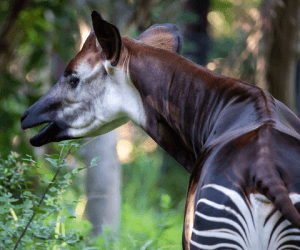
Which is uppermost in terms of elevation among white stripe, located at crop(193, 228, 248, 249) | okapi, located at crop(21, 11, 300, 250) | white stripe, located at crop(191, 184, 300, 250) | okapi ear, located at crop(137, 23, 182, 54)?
okapi ear, located at crop(137, 23, 182, 54)

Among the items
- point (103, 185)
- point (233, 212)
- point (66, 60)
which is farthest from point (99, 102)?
point (66, 60)

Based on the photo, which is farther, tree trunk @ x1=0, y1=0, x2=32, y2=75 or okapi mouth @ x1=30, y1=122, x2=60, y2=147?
tree trunk @ x1=0, y1=0, x2=32, y2=75

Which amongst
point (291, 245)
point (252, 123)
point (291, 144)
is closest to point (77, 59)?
point (252, 123)

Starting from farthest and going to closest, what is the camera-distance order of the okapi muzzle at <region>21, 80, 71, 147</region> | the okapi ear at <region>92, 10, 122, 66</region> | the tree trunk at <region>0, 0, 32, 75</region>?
the tree trunk at <region>0, 0, 32, 75</region> → the okapi muzzle at <region>21, 80, 71, 147</region> → the okapi ear at <region>92, 10, 122, 66</region>

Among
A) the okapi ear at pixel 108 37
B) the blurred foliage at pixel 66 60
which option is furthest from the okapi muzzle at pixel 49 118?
the blurred foliage at pixel 66 60

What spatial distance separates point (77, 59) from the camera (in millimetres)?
2205

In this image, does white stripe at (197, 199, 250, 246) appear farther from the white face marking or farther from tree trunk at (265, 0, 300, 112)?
tree trunk at (265, 0, 300, 112)

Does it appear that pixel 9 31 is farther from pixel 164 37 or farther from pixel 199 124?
pixel 199 124

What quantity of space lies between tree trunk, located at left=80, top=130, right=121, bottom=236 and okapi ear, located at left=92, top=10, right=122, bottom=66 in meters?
2.47

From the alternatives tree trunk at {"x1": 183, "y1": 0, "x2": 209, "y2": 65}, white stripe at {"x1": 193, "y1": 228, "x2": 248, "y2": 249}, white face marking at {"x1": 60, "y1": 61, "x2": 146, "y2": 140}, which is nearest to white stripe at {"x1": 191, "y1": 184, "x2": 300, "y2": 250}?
white stripe at {"x1": 193, "y1": 228, "x2": 248, "y2": 249}

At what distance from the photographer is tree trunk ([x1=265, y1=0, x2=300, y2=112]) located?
493 centimetres

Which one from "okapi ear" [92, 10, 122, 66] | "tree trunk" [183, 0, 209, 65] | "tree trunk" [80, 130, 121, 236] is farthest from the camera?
"tree trunk" [183, 0, 209, 65]

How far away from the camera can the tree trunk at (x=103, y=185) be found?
4.42m

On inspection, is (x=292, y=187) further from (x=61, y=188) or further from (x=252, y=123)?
(x=61, y=188)
